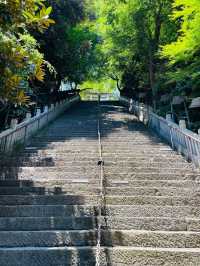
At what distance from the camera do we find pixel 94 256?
448 centimetres

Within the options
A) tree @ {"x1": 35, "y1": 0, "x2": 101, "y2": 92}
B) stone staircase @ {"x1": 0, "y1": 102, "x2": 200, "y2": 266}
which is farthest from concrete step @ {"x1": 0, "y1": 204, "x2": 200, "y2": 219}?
tree @ {"x1": 35, "y1": 0, "x2": 101, "y2": 92}

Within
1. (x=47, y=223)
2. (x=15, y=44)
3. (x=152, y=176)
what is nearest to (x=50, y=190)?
(x=47, y=223)

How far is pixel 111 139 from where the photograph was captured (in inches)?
507

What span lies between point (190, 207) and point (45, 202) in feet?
7.52

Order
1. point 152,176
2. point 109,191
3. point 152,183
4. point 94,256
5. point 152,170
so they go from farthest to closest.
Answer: point 152,170 < point 152,176 < point 152,183 < point 109,191 < point 94,256

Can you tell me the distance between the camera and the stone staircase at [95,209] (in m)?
4.51

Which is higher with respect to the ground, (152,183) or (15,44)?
(15,44)

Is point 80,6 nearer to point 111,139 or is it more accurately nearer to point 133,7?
point 133,7

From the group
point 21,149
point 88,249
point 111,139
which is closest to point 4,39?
point 88,249

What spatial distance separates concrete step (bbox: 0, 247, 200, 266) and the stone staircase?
0.04ft

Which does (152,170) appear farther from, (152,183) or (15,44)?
(15,44)

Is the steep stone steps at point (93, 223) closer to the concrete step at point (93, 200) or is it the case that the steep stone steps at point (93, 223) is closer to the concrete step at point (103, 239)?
the concrete step at point (103, 239)

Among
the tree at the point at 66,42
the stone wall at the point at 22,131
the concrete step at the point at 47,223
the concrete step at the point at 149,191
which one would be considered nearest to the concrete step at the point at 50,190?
the concrete step at the point at 149,191

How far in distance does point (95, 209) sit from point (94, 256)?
1324mm
